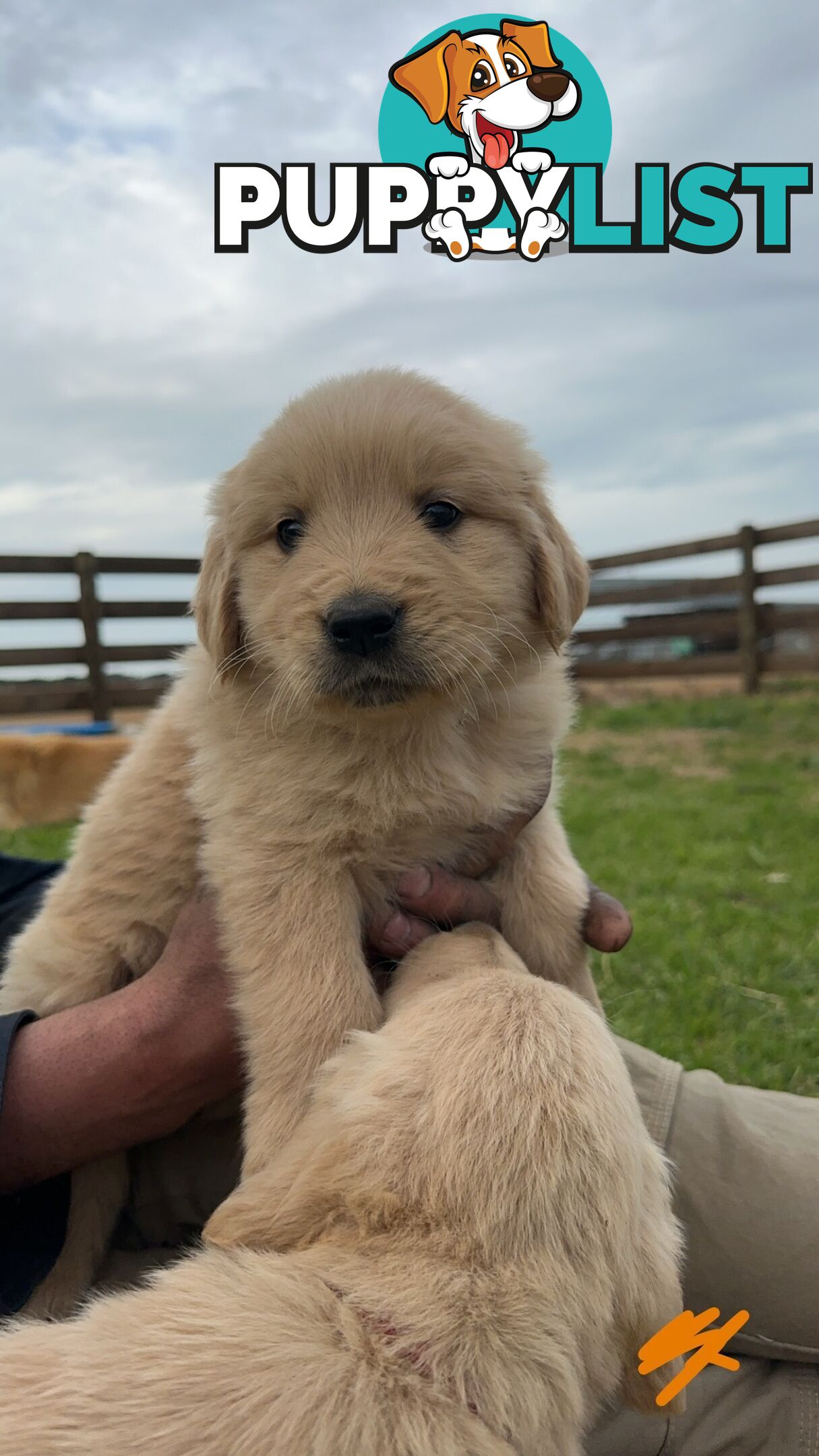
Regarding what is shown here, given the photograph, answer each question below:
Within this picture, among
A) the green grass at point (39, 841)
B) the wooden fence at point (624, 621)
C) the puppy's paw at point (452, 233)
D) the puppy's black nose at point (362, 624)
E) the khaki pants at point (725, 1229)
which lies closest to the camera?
the puppy's black nose at point (362, 624)

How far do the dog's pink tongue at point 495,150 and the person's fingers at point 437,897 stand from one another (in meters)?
2.58

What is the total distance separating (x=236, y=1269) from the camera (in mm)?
1163

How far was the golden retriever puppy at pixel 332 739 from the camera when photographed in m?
1.72

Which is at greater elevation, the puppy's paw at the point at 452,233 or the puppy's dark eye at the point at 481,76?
the puppy's dark eye at the point at 481,76

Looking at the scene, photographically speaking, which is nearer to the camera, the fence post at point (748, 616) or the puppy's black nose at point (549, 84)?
the puppy's black nose at point (549, 84)

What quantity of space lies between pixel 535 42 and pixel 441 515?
7.92 ft

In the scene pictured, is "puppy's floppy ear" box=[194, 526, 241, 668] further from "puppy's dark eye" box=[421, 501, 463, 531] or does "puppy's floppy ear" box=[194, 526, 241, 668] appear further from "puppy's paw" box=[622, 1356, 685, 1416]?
"puppy's paw" box=[622, 1356, 685, 1416]

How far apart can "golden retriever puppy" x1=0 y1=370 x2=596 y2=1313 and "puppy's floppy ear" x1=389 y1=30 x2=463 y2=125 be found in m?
1.76

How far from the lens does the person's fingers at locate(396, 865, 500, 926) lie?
190cm

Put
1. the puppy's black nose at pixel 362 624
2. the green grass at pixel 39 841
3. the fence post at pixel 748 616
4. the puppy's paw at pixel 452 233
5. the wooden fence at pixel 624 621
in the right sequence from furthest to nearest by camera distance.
Result: 1. the fence post at pixel 748 616
2. the wooden fence at pixel 624 621
3. the green grass at pixel 39 841
4. the puppy's paw at pixel 452 233
5. the puppy's black nose at pixel 362 624

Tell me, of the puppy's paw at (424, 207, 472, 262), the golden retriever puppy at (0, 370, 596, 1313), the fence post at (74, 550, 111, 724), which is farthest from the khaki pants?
the fence post at (74, 550, 111, 724)

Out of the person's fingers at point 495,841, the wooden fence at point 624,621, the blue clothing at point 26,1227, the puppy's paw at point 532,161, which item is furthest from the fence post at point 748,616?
the blue clothing at point 26,1227

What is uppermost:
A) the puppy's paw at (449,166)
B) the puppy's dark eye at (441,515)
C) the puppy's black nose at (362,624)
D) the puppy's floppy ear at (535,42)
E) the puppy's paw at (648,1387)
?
the puppy's floppy ear at (535,42)

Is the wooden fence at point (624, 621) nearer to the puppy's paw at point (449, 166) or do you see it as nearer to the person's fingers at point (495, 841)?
the puppy's paw at point (449, 166)
